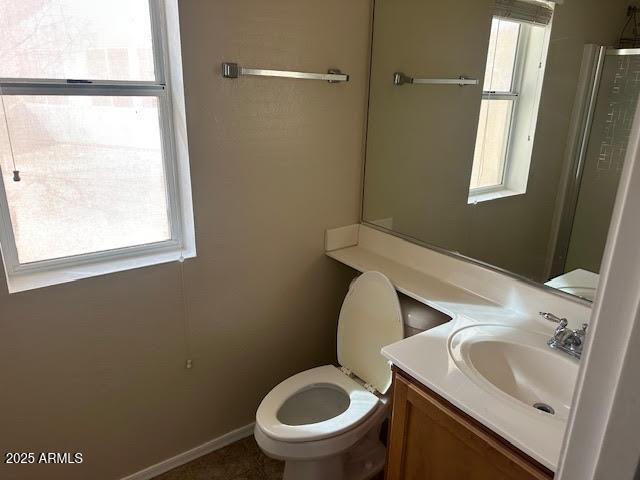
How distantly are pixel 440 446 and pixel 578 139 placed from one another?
3.50ft

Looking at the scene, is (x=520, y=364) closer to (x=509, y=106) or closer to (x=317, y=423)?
(x=317, y=423)

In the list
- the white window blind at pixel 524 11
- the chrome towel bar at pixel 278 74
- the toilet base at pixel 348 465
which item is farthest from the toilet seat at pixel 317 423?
the white window blind at pixel 524 11

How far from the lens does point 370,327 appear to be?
1.83m

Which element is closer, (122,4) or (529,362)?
(529,362)

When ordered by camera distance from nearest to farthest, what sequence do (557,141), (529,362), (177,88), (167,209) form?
(529,362) → (557,141) → (177,88) → (167,209)

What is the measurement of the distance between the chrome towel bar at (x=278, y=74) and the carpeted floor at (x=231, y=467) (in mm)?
1664

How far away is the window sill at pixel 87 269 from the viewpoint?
1482 millimetres

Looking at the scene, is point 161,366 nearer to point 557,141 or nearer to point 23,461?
point 23,461

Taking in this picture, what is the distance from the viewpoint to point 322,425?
5.14ft

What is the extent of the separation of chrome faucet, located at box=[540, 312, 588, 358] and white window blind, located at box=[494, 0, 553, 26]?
1009mm

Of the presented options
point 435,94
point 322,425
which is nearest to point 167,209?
point 322,425

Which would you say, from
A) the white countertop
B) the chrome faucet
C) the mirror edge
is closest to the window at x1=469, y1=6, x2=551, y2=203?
the mirror edge

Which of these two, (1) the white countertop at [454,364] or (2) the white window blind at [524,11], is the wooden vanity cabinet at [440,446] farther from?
(2) the white window blind at [524,11]

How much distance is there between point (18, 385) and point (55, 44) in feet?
3.80
